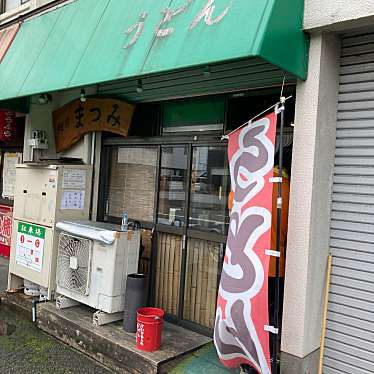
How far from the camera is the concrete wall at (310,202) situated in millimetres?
3586

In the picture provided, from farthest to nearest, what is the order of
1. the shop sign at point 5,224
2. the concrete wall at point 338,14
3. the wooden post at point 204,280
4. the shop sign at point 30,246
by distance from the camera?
the shop sign at point 5,224
the shop sign at point 30,246
the wooden post at point 204,280
the concrete wall at point 338,14

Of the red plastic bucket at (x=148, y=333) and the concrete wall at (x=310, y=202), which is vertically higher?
the concrete wall at (x=310, y=202)

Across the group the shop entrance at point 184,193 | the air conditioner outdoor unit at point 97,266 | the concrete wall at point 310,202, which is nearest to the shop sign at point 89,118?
the shop entrance at point 184,193

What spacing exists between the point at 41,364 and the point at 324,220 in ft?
11.6

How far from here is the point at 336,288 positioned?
377cm

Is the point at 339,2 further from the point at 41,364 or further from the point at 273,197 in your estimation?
the point at 41,364

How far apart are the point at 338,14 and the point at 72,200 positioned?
4386mm

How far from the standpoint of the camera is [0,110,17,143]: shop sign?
7.74 m

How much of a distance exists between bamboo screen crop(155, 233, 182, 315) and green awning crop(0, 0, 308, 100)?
90.7 inches

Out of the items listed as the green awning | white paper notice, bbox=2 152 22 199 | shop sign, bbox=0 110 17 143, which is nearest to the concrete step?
the green awning

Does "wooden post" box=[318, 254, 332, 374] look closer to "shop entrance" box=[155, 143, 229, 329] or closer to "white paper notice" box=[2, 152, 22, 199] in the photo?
"shop entrance" box=[155, 143, 229, 329]

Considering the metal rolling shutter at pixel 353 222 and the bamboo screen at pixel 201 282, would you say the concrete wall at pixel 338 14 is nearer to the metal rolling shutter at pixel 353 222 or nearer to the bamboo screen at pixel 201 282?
the metal rolling shutter at pixel 353 222

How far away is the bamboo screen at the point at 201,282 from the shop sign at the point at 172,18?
251 cm

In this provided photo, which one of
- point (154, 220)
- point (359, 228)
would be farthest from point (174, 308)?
point (359, 228)
